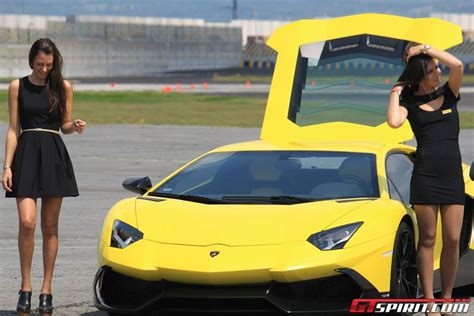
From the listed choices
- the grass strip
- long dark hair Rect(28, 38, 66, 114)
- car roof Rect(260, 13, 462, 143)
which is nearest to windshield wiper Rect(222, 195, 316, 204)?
long dark hair Rect(28, 38, 66, 114)

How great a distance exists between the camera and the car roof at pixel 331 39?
10539 mm

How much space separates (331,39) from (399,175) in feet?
8.89

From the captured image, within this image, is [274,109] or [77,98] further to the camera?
[77,98]

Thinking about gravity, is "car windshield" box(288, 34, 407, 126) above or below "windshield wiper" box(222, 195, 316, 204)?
above

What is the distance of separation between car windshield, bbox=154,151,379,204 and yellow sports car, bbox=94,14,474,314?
1cm

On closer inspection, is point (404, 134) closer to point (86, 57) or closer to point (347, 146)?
point (347, 146)

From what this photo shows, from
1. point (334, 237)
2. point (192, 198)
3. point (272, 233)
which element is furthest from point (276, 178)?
point (334, 237)

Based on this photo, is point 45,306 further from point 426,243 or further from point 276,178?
point 426,243

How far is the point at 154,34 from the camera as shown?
90.8m

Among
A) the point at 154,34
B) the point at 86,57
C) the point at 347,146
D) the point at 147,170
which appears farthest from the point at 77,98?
the point at 154,34

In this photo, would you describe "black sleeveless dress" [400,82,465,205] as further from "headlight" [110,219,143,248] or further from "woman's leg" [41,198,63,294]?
"woman's leg" [41,198,63,294]

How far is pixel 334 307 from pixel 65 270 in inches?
133

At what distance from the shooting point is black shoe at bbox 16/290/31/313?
26.8 feet

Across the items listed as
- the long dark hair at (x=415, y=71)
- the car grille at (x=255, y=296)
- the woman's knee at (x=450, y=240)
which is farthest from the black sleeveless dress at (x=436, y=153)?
the car grille at (x=255, y=296)
